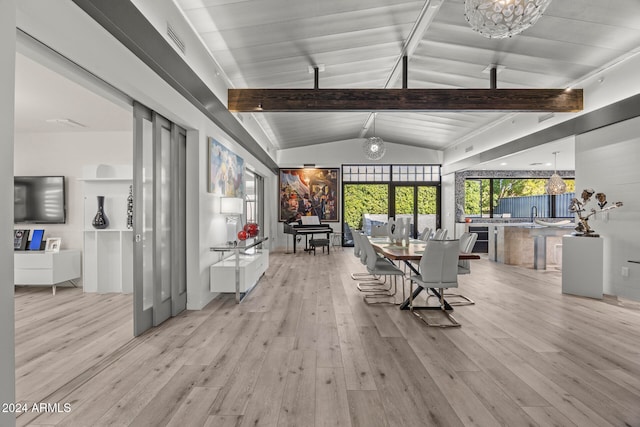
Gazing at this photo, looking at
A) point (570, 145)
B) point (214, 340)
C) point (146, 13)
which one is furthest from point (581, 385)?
point (570, 145)

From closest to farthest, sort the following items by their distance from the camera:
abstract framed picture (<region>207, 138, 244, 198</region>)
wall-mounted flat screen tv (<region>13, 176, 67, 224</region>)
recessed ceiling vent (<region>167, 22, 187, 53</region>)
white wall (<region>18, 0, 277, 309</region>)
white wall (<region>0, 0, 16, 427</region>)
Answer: white wall (<region>0, 0, 16, 427</region>) → white wall (<region>18, 0, 277, 309</region>) → recessed ceiling vent (<region>167, 22, 187, 53</region>) → abstract framed picture (<region>207, 138, 244, 198</region>) → wall-mounted flat screen tv (<region>13, 176, 67, 224</region>)

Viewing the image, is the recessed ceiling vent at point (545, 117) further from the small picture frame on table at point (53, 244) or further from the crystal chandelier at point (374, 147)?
the small picture frame on table at point (53, 244)

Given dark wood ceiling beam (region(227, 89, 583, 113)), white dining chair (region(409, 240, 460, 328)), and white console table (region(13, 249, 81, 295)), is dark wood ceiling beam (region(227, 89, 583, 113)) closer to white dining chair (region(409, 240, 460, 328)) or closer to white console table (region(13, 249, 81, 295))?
white dining chair (region(409, 240, 460, 328))

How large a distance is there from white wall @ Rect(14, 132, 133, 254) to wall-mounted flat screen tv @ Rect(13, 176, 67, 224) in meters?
0.10

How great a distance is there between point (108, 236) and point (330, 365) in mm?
4122

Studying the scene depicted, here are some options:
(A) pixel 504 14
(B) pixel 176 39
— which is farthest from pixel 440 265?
(B) pixel 176 39

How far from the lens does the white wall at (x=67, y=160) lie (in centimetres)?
544

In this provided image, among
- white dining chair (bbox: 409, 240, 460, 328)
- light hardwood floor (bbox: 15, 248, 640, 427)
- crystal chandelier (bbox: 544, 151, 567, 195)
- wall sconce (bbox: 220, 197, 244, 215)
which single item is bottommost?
light hardwood floor (bbox: 15, 248, 640, 427)

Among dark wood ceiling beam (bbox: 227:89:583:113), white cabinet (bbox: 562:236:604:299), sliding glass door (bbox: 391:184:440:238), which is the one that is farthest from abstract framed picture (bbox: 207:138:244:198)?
sliding glass door (bbox: 391:184:440:238)

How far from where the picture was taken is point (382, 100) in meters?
5.09

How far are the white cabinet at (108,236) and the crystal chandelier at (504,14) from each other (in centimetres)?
477

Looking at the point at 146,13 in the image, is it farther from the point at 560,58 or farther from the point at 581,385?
the point at 560,58

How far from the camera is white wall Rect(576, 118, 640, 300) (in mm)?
4504

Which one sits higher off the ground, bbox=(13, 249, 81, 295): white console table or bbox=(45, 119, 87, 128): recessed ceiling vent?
bbox=(45, 119, 87, 128): recessed ceiling vent
